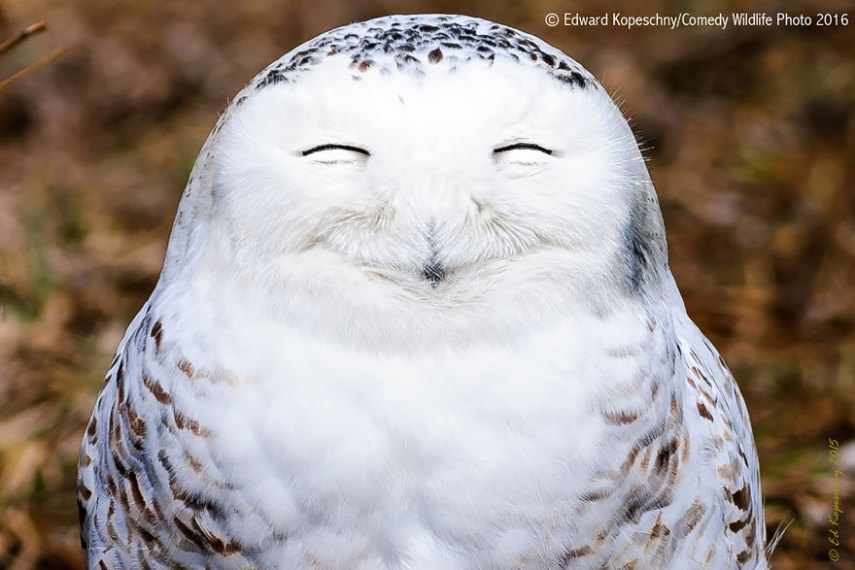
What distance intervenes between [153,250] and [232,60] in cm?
205

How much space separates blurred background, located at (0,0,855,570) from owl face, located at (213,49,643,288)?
105cm

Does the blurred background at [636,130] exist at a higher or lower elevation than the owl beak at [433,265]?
lower

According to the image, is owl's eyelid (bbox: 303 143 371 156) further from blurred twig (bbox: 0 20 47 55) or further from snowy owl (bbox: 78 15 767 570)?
blurred twig (bbox: 0 20 47 55)

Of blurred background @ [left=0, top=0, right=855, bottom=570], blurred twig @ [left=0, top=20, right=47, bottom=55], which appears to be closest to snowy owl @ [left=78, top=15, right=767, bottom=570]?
blurred twig @ [left=0, top=20, right=47, bottom=55]

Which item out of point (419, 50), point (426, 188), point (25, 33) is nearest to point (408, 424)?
point (426, 188)

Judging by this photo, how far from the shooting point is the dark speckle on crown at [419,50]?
158cm

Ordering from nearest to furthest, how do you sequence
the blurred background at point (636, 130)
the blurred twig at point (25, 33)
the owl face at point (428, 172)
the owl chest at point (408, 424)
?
the owl face at point (428, 172), the owl chest at point (408, 424), the blurred twig at point (25, 33), the blurred background at point (636, 130)

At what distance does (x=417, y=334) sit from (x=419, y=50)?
43cm

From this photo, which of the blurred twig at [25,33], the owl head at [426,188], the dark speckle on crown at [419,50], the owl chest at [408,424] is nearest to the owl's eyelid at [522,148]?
the owl head at [426,188]

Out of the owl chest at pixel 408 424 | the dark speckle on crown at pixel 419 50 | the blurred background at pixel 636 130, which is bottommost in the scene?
the blurred background at pixel 636 130

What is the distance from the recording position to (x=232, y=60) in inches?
240

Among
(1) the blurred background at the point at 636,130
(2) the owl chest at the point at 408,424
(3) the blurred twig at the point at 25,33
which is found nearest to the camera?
(2) the owl chest at the point at 408,424

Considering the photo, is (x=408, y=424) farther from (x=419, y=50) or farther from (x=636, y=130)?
(x=636, y=130)

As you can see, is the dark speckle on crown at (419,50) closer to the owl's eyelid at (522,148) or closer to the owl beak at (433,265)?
the owl's eyelid at (522,148)
